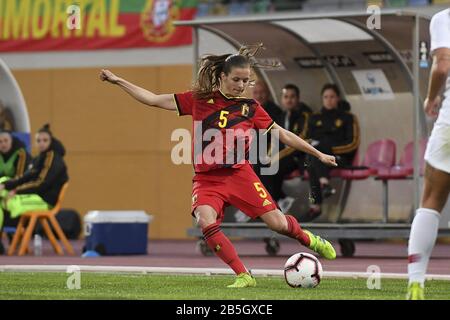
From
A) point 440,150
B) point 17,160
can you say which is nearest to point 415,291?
point 440,150

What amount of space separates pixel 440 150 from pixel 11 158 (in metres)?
13.0

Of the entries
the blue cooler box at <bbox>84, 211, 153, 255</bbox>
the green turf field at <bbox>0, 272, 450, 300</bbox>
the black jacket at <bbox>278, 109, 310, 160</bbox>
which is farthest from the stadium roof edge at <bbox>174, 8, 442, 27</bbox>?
the green turf field at <bbox>0, 272, 450, 300</bbox>

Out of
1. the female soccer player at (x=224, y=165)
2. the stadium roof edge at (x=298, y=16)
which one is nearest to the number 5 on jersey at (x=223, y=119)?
the female soccer player at (x=224, y=165)

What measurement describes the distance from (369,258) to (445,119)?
1010 cm

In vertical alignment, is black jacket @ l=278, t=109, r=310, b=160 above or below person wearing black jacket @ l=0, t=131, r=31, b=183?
above

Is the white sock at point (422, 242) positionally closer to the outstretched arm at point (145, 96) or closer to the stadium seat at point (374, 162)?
the outstretched arm at point (145, 96)

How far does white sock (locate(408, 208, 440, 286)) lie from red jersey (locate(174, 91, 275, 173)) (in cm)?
306

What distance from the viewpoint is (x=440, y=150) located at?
8875 millimetres

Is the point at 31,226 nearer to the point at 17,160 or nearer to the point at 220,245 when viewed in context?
the point at 17,160

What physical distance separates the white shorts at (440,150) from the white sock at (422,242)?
1.15 ft

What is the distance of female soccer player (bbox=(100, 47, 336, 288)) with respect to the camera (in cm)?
1162

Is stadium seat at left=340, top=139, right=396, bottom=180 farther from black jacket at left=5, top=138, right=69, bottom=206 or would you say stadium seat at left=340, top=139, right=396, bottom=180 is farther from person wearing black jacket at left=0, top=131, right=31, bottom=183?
person wearing black jacket at left=0, top=131, right=31, bottom=183

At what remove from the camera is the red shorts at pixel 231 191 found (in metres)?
11.7

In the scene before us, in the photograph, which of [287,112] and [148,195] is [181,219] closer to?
[148,195]
